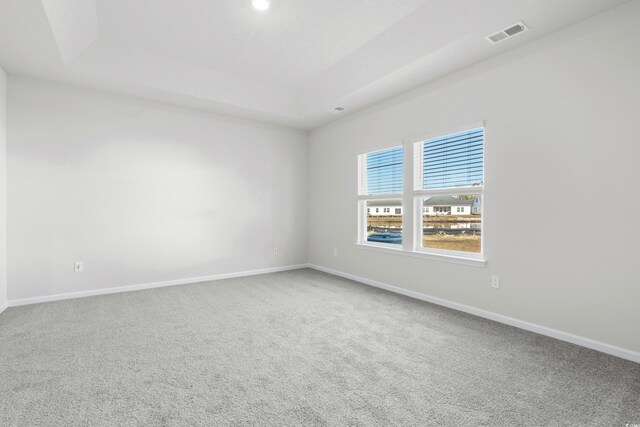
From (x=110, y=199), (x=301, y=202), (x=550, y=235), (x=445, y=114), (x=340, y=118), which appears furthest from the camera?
(x=301, y=202)

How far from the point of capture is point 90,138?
3904mm

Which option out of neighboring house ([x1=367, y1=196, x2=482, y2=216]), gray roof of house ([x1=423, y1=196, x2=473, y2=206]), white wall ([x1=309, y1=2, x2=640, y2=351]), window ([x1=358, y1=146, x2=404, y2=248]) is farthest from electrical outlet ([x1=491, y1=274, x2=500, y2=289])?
window ([x1=358, y1=146, x2=404, y2=248])

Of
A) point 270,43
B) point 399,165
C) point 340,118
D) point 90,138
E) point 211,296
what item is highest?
point 270,43

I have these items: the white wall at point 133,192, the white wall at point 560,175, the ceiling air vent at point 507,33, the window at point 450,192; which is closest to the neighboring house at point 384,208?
the window at point 450,192

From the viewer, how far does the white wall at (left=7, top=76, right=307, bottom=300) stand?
141 inches

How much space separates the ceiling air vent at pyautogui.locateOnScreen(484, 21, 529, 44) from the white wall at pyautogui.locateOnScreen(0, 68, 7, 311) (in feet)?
16.2

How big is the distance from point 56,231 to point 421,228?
176 inches

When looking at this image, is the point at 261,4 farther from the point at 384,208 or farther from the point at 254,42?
the point at 384,208

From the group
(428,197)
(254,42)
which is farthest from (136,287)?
(428,197)

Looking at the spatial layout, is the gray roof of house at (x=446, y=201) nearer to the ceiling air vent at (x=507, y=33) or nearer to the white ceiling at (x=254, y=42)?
the white ceiling at (x=254, y=42)

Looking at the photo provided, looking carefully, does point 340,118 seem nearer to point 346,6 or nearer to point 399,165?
point 399,165

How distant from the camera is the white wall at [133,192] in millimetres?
3586

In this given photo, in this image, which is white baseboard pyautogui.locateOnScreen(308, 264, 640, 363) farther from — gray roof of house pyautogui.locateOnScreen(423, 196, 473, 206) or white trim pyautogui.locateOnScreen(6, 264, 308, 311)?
white trim pyautogui.locateOnScreen(6, 264, 308, 311)

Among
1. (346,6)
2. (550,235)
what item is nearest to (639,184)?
(550,235)
